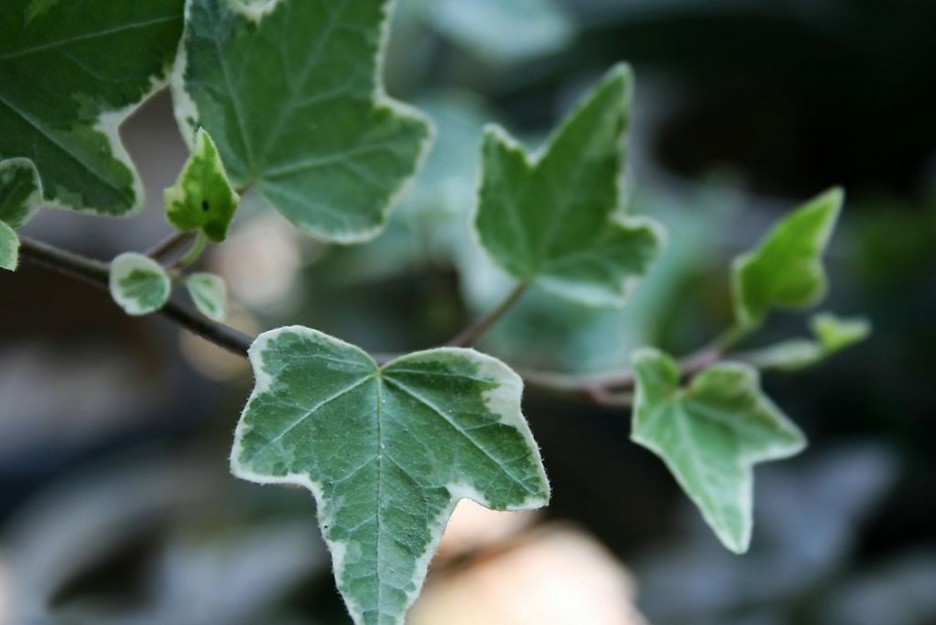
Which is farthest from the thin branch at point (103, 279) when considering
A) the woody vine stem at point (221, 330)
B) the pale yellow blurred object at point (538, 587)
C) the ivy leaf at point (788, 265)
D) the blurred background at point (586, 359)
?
the pale yellow blurred object at point (538, 587)

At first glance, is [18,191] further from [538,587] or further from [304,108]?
[538,587]

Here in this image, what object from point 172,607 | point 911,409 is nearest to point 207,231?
point 172,607

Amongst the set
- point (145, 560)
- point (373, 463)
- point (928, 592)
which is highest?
point (373, 463)

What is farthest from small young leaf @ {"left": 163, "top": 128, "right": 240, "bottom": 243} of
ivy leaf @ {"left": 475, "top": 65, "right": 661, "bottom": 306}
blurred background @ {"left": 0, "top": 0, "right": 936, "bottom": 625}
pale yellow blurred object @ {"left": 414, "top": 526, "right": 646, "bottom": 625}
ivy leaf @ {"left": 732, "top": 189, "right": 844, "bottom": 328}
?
pale yellow blurred object @ {"left": 414, "top": 526, "right": 646, "bottom": 625}

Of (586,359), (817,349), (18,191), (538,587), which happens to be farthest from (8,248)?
(538,587)

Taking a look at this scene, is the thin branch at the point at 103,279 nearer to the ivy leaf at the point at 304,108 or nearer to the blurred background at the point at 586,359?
the ivy leaf at the point at 304,108

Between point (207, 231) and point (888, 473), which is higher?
point (207, 231)

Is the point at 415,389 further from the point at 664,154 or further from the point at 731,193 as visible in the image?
the point at 664,154

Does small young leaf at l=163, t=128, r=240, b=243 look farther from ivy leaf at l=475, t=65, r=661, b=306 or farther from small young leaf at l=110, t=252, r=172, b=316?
ivy leaf at l=475, t=65, r=661, b=306
